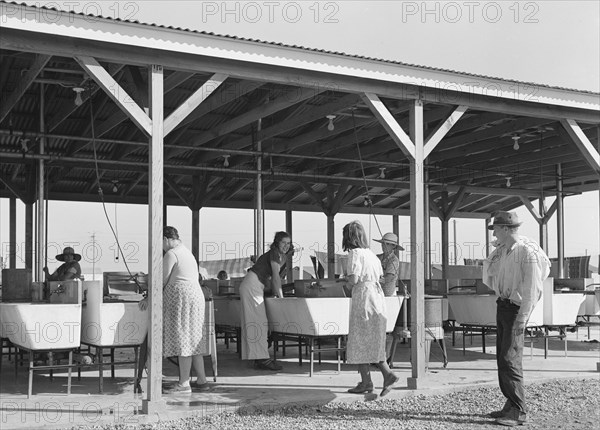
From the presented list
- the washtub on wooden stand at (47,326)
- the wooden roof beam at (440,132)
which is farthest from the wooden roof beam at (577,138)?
the washtub on wooden stand at (47,326)

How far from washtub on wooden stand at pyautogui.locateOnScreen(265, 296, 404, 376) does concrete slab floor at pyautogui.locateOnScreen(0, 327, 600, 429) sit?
43 centimetres

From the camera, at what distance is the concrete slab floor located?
5613mm

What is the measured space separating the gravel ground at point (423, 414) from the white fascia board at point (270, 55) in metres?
2.83

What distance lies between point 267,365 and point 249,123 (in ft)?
11.1

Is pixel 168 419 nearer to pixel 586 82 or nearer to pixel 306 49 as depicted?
pixel 306 49

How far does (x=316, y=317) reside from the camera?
7359 millimetres

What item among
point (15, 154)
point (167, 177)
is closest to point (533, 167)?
point (167, 177)

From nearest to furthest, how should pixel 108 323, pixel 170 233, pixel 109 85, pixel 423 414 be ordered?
pixel 109 85 → pixel 423 414 → pixel 108 323 → pixel 170 233

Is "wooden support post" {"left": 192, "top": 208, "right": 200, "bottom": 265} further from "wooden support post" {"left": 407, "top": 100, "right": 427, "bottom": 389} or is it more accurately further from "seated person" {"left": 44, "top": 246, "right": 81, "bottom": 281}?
"wooden support post" {"left": 407, "top": 100, "right": 427, "bottom": 389}

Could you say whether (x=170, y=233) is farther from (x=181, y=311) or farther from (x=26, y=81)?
(x=26, y=81)

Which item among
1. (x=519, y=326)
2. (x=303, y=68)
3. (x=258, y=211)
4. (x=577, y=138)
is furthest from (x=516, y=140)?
(x=519, y=326)

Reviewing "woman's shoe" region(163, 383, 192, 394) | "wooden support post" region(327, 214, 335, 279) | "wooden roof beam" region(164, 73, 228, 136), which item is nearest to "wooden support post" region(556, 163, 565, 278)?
"wooden support post" region(327, 214, 335, 279)

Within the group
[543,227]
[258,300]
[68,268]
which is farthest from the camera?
[543,227]

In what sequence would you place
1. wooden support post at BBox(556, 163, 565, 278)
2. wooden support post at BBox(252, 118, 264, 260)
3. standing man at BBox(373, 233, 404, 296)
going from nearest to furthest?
1. standing man at BBox(373, 233, 404, 296)
2. wooden support post at BBox(252, 118, 264, 260)
3. wooden support post at BBox(556, 163, 565, 278)
